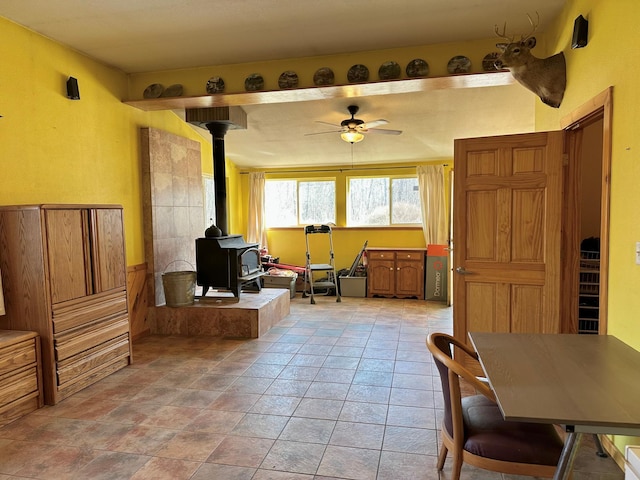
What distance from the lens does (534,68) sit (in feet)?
9.87

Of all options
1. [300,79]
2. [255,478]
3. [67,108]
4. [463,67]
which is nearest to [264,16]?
[300,79]

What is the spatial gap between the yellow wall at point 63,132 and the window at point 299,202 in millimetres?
3364

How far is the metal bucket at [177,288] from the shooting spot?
4.69m

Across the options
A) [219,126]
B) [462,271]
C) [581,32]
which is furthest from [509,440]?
[219,126]

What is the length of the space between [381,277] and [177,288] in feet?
11.2

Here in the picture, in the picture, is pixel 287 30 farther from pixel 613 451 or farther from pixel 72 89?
pixel 613 451

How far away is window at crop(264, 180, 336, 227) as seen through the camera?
7.70 meters

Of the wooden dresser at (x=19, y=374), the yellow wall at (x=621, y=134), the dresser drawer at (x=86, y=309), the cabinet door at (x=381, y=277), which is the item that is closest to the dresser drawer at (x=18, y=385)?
the wooden dresser at (x=19, y=374)

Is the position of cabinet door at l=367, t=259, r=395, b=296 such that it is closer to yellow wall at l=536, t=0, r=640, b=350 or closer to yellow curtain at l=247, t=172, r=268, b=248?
yellow curtain at l=247, t=172, r=268, b=248

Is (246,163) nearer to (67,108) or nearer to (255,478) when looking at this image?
(67,108)

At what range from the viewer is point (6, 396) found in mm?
2709

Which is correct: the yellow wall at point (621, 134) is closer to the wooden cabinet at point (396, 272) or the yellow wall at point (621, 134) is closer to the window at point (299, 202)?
the wooden cabinet at point (396, 272)

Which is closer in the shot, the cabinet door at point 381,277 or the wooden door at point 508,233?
the wooden door at point 508,233

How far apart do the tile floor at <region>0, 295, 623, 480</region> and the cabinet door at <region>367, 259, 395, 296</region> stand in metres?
2.45
